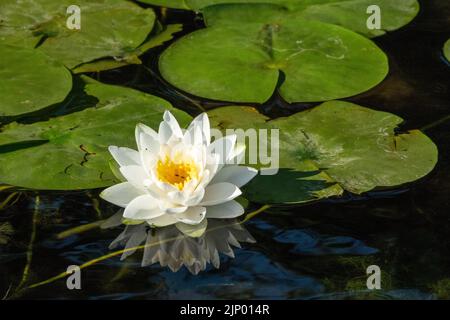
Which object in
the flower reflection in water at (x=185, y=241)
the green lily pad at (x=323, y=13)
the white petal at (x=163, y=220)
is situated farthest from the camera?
the green lily pad at (x=323, y=13)

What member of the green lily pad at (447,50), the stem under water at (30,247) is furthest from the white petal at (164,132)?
the green lily pad at (447,50)

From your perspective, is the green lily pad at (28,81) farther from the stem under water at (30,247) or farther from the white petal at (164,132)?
the white petal at (164,132)

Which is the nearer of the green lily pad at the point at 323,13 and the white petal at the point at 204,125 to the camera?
the white petal at the point at 204,125

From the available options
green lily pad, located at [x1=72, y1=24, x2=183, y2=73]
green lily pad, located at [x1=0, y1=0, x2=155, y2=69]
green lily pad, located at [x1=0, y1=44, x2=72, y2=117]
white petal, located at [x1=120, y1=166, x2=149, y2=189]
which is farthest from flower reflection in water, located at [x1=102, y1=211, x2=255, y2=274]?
green lily pad, located at [x1=0, y1=0, x2=155, y2=69]

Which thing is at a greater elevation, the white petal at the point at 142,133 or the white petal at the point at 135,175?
the white petal at the point at 142,133

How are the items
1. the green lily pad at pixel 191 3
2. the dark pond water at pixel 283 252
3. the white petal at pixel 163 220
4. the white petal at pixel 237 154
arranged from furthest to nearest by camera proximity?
the green lily pad at pixel 191 3 < the white petal at pixel 237 154 < the white petal at pixel 163 220 < the dark pond water at pixel 283 252

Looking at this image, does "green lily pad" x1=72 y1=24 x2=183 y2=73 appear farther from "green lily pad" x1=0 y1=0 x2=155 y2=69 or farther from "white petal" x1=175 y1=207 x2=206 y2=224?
"white petal" x1=175 y1=207 x2=206 y2=224
